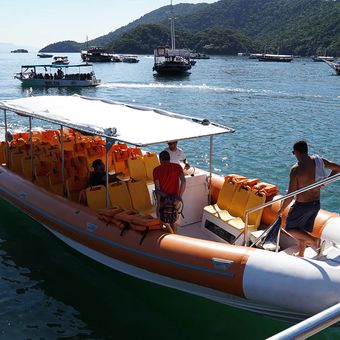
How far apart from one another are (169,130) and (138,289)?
2631mm

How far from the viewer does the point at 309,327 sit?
239 centimetres

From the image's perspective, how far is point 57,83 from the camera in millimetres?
44406

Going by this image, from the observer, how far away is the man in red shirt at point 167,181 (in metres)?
6.99

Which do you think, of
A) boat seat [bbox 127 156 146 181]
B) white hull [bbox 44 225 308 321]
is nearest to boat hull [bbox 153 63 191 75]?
boat seat [bbox 127 156 146 181]

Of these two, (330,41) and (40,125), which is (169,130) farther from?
(330,41)

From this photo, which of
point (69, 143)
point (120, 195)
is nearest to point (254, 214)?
point (120, 195)

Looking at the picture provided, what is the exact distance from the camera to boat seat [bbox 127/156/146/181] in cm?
956

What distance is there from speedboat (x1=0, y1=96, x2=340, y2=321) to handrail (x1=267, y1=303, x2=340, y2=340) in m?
2.95

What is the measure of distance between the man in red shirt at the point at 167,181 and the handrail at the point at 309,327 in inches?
180

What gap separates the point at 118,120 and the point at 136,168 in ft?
5.74

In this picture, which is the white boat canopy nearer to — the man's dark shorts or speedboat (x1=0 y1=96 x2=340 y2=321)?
speedboat (x1=0 y1=96 x2=340 y2=321)

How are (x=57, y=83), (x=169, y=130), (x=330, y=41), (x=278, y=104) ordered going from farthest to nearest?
(x=330, y=41) → (x=57, y=83) → (x=278, y=104) → (x=169, y=130)

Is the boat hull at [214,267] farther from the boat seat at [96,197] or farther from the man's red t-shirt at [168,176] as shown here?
the man's red t-shirt at [168,176]

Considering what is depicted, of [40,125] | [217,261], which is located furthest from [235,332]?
[40,125]
